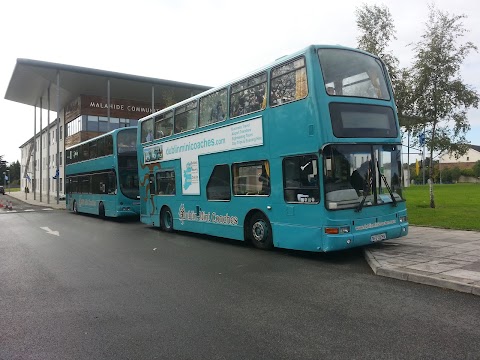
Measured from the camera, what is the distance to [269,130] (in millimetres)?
9281

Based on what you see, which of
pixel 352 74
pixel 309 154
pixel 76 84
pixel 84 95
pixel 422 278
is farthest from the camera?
pixel 84 95

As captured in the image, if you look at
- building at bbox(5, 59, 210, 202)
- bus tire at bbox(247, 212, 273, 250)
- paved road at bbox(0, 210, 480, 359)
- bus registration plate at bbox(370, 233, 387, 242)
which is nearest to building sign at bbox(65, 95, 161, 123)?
building at bbox(5, 59, 210, 202)

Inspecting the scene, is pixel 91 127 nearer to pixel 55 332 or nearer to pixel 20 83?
pixel 20 83

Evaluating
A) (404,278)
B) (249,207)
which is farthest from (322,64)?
(404,278)

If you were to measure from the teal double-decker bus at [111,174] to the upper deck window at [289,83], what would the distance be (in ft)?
36.3

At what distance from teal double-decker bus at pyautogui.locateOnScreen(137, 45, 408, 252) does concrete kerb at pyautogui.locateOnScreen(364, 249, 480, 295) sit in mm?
1030

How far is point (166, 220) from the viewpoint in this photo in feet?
47.5

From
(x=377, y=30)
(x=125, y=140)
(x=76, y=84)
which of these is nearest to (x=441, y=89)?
(x=377, y=30)

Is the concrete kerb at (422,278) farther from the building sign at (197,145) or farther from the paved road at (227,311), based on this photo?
the building sign at (197,145)

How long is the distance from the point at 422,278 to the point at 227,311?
10.3 ft

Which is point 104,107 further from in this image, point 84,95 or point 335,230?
point 335,230

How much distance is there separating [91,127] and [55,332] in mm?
40828

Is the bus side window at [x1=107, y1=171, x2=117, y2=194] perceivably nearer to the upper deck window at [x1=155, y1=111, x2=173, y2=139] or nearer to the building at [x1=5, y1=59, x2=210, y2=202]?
A: the upper deck window at [x1=155, y1=111, x2=173, y2=139]

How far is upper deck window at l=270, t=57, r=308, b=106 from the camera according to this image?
27.6ft
